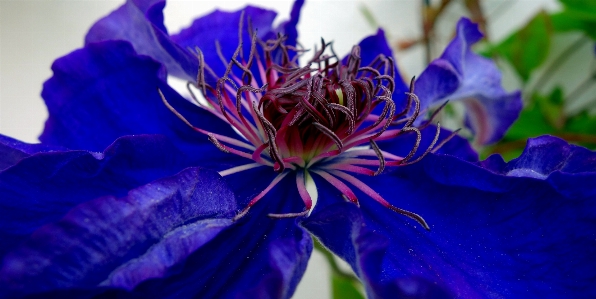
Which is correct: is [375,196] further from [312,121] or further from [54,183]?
Result: [54,183]

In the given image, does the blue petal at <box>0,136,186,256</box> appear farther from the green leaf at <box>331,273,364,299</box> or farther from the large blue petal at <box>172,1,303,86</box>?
the green leaf at <box>331,273,364,299</box>

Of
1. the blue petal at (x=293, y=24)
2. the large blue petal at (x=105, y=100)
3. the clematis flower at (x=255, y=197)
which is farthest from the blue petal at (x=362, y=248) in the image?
the blue petal at (x=293, y=24)

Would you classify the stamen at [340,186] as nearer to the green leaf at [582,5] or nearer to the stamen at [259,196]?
the stamen at [259,196]

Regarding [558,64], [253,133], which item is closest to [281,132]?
[253,133]

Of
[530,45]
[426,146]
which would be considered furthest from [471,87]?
[530,45]

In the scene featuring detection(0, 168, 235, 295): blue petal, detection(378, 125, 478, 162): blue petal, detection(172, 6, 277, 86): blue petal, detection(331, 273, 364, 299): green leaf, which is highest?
detection(172, 6, 277, 86): blue petal

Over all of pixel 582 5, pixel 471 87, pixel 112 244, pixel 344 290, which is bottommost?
pixel 112 244

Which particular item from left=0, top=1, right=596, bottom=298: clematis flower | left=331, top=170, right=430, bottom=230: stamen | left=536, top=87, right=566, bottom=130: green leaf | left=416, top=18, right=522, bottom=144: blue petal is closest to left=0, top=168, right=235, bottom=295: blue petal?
left=0, top=1, right=596, bottom=298: clematis flower
